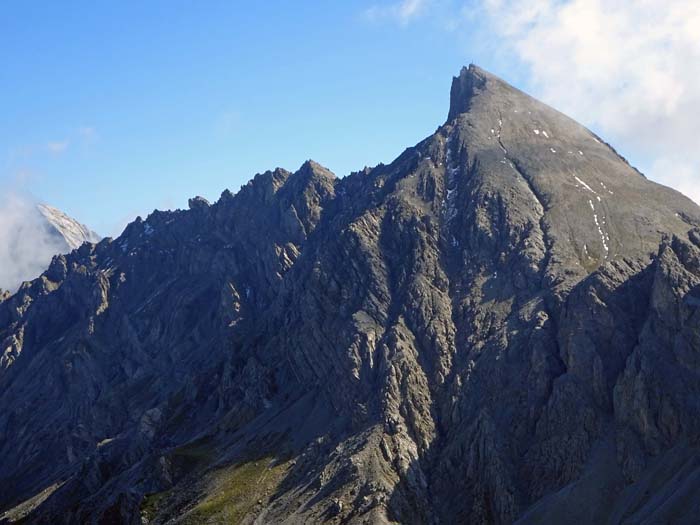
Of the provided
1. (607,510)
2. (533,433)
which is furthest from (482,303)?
(607,510)

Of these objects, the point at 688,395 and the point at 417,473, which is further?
the point at 417,473

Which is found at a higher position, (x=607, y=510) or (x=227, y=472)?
(x=227, y=472)

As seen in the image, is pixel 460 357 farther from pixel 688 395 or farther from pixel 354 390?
pixel 688 395

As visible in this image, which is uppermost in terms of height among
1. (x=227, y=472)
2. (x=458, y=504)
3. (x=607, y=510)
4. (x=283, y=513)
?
(x=227, y=472)

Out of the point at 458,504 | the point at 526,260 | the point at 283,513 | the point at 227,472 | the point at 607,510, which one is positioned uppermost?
the point at 526,260

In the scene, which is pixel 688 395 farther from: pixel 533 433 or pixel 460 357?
pixel 460 357

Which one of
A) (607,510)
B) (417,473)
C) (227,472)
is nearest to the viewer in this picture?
(607,510)

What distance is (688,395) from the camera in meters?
145

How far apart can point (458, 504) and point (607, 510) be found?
32.7m

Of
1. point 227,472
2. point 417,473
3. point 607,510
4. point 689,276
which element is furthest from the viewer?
point 227,472

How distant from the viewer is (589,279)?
17700 centimetres

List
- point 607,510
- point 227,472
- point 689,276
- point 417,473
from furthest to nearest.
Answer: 1. point 227,472
2. point 417,473
3. point 689,276
4. point 607,510

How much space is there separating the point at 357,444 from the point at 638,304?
67917mm

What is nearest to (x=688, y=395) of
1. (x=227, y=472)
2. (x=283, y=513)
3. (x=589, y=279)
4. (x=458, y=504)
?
(x=589, y=279)
